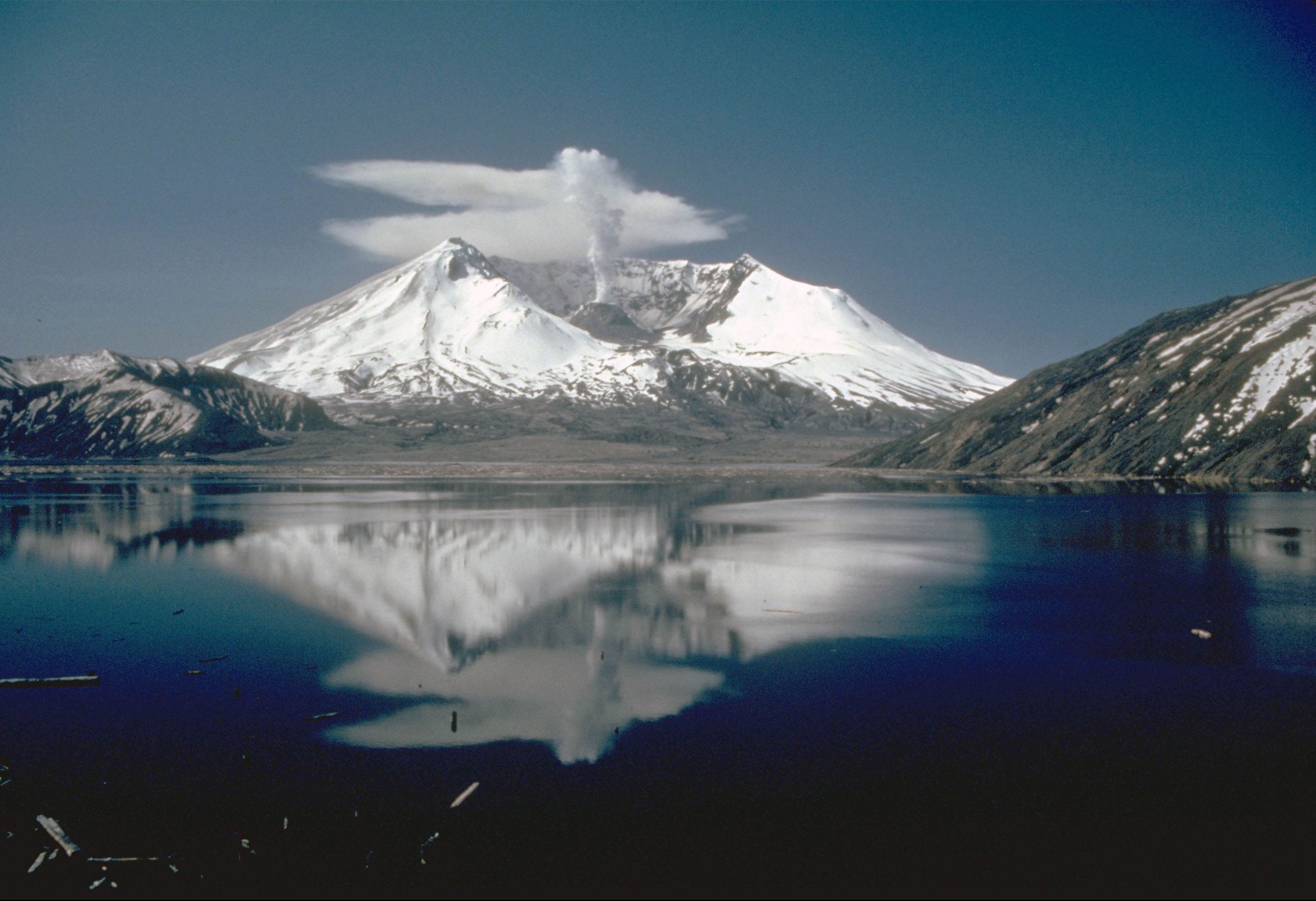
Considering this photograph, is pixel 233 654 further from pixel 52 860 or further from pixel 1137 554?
pixel 1137 554

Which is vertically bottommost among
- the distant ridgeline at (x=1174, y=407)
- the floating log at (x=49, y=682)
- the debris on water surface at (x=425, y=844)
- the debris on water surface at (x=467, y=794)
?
the debris on water surface at (x=425, y=844)

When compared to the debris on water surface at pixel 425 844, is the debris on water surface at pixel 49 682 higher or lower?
higher

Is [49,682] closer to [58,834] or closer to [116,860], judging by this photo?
[58,834]

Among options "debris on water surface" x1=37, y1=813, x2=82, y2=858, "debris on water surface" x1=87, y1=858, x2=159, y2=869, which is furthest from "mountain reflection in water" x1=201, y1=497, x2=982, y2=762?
"debris on water surface" x1=37, y1=813, x2=82, y2=858

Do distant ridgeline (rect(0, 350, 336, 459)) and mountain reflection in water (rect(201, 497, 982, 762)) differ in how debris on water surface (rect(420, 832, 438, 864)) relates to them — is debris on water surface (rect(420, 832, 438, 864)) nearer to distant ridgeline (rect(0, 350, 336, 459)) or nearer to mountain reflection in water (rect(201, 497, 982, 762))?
mountain reflection in water (rect(201, 497, 982, 762))

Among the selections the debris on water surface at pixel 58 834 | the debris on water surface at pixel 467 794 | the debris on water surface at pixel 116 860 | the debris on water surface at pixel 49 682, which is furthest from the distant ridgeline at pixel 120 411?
the debris on water surface at pixel 467 794

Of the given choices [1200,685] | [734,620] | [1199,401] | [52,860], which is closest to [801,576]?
[734,620]

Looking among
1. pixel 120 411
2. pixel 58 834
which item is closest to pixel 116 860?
pixel 58 834

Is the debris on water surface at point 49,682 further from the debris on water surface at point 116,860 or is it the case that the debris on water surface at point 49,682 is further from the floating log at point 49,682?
the debris on water surface at point 116,860
